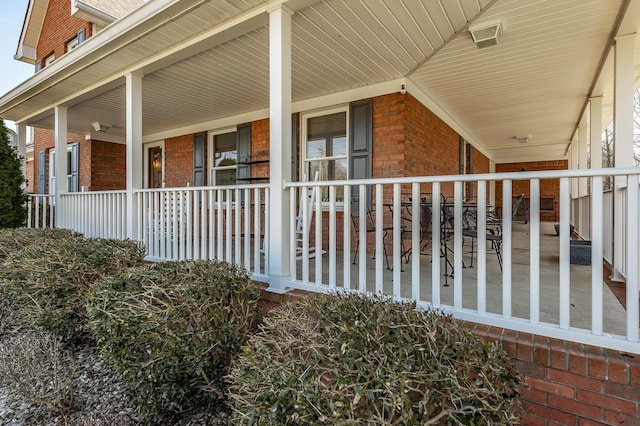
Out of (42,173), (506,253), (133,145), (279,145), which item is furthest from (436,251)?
(42,173)

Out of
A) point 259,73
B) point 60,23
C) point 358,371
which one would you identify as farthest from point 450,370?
point 60,23

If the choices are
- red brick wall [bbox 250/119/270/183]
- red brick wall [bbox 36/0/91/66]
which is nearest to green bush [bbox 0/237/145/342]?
red brick wall [bbox 250/119/270/183]

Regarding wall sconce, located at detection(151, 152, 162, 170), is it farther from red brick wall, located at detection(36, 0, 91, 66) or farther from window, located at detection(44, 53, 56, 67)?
window, located at detection(44, 53, 56, 67)

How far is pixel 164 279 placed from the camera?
2.31 m

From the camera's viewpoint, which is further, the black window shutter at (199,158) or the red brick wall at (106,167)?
the red brick wall at (106,167)

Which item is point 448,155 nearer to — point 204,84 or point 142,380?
point 204,84

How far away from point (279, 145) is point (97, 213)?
393 cm

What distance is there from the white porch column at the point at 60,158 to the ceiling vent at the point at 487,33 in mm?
6644

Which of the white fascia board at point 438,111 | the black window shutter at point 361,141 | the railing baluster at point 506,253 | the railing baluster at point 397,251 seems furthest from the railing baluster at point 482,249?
the white fascia board at point 438,111

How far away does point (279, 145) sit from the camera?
10.0ft

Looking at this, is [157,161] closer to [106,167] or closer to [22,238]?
[106,167]

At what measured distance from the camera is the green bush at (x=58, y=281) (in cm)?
279

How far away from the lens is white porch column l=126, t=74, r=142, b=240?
4508 millimetres

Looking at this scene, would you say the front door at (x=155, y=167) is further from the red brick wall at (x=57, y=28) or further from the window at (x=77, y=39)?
the red brick wall at (x=57, y=28)
